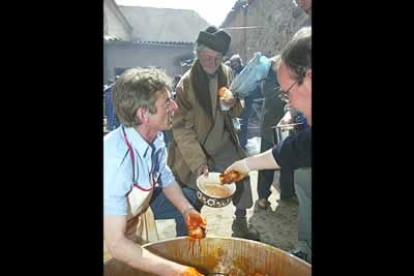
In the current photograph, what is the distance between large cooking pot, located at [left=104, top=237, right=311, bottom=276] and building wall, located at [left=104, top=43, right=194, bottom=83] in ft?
3.27

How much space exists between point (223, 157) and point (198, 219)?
15.6 inches

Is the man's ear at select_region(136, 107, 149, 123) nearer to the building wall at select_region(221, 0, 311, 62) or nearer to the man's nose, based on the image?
the man's nose

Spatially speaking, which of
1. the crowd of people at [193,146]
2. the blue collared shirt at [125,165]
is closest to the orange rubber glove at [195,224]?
the crowd of people at [193,146]

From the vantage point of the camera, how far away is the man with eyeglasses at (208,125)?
2230 millimetres

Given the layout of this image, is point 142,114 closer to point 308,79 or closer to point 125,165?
point 125,165

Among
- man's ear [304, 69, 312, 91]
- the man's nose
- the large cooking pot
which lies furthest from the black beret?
the large cooking pot

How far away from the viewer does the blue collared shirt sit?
Result: 6.82 ft

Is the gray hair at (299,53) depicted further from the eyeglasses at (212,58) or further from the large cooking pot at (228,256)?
the large cooking pot at (228,256)

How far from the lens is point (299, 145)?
2.23 meters
